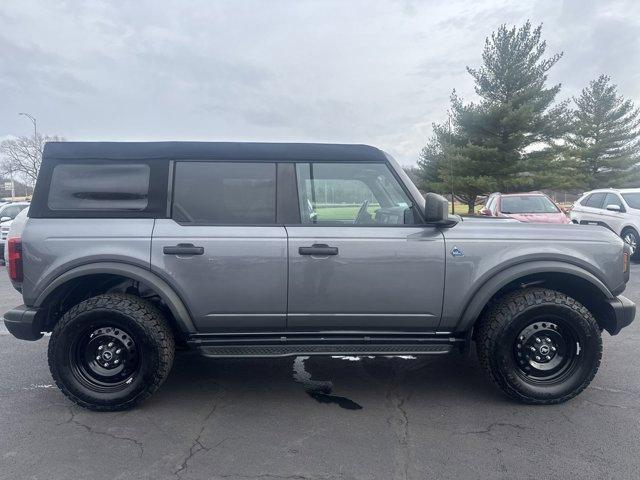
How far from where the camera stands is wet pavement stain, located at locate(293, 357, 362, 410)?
3.61 meters

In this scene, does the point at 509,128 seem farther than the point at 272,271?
Yes

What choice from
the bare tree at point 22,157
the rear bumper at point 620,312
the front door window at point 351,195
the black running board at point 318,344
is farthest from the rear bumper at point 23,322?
the bare tree at point 22,157

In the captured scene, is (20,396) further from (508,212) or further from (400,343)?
(508,212)

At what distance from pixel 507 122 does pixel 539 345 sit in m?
25.0

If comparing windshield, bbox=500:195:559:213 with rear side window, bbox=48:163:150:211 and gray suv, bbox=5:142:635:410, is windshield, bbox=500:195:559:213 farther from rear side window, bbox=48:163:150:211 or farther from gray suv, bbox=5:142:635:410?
rear side window, bbox=48:163:150:211

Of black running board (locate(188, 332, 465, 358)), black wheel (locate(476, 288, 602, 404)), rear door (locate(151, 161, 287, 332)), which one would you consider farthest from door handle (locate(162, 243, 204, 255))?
black wheel (locate(476, 288, 602, 404))

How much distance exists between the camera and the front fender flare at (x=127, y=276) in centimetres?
337

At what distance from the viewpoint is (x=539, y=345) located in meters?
3.59

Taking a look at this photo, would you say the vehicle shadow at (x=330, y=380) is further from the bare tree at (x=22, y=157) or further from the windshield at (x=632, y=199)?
the bare tree at (x=22, y=157)

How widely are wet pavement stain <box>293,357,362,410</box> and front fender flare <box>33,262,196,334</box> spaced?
1232mm

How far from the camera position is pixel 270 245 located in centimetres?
344

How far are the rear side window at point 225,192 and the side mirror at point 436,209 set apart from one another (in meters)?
1.18

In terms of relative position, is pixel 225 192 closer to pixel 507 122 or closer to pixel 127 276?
pixel 127 276

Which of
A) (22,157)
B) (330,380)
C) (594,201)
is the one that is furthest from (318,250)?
(22,157)
